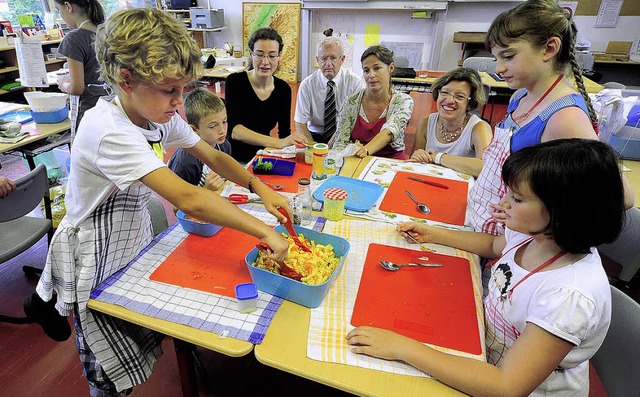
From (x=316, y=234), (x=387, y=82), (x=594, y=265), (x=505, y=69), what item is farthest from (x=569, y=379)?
(x=387, y=82)

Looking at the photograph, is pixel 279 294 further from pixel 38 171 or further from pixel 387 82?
pixel 387 82

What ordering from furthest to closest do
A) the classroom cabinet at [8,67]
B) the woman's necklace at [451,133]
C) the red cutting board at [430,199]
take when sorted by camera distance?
the classroom cabinet at [8,67]
the woman's necklace at [451,133]
the red cutting board at [430,199]

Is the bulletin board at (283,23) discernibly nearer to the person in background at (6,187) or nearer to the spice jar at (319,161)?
the spice jar at (319,161)

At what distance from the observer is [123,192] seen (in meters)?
1.19

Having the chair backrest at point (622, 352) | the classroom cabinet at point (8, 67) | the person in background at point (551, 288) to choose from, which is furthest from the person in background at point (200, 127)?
the classroom cabinet at point (8, 67)

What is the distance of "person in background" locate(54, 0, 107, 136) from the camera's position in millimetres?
2600

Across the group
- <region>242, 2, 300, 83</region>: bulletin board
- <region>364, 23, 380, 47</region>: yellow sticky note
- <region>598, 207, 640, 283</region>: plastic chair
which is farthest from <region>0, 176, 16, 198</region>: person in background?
<region>364, 23, 380, 47</region>: yellow sticky note

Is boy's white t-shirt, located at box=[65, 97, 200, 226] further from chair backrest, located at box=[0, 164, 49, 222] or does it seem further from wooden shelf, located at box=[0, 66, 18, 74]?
wooden shelf, located at box=[0, 66, 18, 74]

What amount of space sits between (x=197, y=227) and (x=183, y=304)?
363 mm

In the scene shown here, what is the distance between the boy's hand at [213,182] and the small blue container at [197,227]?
13.7 inches

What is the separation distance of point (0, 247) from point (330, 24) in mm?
6934

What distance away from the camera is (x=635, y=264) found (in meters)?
1.98

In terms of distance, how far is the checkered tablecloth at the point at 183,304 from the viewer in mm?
974

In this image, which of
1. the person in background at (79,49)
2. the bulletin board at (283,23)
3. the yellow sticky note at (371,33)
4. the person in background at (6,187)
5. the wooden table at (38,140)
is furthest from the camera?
the bulletin board at (283,23)
